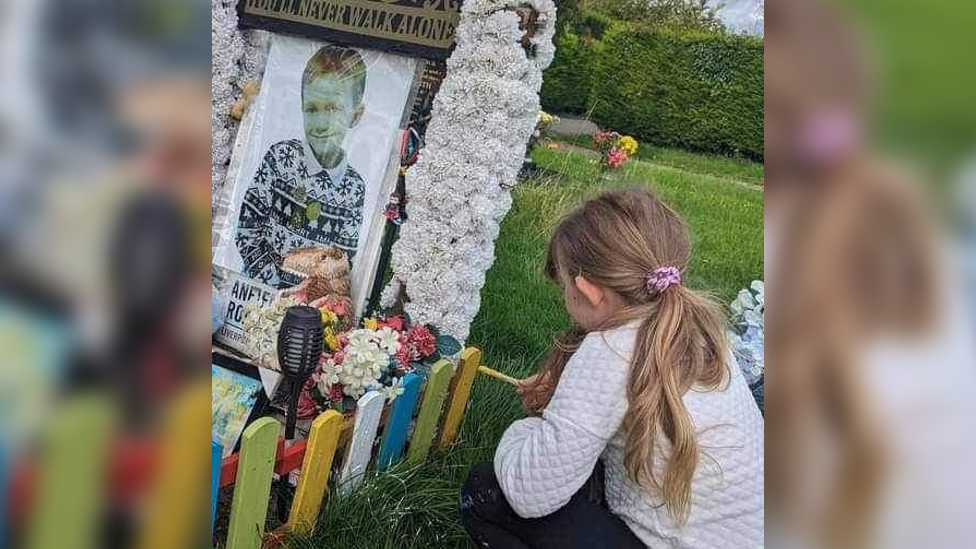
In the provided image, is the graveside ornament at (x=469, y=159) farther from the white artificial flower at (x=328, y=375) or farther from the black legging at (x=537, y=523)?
the black legging at (x=537, y=523)

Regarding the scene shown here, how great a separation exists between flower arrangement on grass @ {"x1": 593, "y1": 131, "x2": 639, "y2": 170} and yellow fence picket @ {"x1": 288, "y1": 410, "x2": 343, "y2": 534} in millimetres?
2059

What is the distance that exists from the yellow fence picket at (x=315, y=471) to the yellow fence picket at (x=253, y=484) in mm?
136

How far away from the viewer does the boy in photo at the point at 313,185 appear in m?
2.90

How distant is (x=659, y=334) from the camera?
5.69ft

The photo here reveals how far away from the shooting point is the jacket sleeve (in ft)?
5.69

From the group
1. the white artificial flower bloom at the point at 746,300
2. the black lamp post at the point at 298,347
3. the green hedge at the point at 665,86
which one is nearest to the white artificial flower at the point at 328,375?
the black lamp post at the point at 298,347

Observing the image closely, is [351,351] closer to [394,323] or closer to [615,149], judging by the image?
[394,323]

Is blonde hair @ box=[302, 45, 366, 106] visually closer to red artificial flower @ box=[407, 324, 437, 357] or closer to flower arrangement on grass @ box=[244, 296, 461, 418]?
flower arrangement on grass @ box=[244, 296, 461, 418]

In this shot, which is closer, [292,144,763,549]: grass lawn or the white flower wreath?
[292,144,763,549]: grass lawn

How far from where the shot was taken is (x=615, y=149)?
12.3 ft
